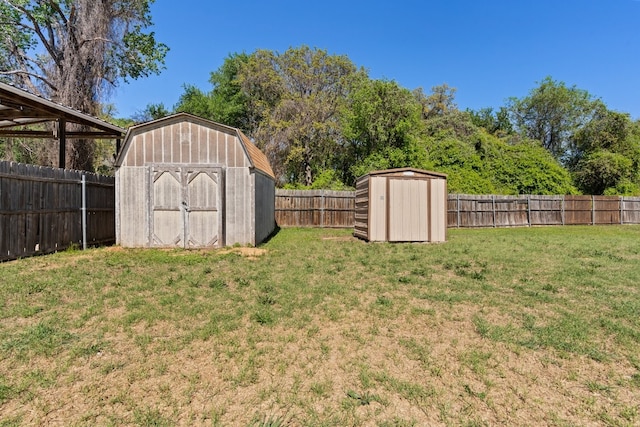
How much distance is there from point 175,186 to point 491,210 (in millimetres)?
14165

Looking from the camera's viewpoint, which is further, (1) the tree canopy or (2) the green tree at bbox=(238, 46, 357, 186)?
(2) the green tree at bbox=(238, 46, 357, 186)

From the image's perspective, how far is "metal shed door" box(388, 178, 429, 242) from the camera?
982 cm

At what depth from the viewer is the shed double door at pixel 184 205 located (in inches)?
324

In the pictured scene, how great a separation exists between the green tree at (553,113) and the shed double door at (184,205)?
33347mm

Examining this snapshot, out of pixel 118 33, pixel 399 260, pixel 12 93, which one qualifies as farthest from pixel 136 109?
pixel 399 260

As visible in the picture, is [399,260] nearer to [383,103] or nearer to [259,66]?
[383,103]

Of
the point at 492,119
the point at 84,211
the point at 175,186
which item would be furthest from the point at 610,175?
the point at 84,211

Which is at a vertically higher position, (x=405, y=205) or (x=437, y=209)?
(x=405, y=205)

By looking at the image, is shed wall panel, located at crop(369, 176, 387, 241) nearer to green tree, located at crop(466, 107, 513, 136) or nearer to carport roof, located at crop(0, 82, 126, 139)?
carport roof, located at crop(0, 82, 126, 139)

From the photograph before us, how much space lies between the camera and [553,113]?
3142 cm

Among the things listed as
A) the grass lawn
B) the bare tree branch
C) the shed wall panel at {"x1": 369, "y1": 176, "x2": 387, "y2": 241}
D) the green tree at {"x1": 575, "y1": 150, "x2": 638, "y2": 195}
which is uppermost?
the bare tree branch

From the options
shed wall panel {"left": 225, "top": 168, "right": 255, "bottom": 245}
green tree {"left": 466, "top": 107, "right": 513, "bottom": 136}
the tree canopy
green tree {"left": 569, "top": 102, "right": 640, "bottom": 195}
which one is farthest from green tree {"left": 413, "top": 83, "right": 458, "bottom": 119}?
shed wall panel {"left": 225, "top": 168, "right": 255, "bottom": 245}

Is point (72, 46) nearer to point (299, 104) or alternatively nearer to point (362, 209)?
point (299, 104)

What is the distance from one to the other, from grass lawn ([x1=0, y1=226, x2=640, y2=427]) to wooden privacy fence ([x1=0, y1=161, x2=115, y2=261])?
124cm
